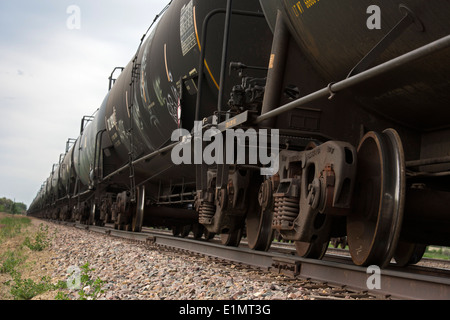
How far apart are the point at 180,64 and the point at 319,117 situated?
2642mm

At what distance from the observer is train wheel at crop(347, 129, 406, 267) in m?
3.24

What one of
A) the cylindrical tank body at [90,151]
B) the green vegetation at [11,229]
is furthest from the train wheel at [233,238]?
the green vegetation at [11,229]

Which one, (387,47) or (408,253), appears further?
(408,253)

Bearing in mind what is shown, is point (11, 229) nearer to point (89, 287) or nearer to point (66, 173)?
point (66, 173)

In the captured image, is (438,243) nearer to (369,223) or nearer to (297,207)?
(369,223)

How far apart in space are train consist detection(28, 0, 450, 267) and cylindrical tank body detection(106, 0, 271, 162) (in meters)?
0.02

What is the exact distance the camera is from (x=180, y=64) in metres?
6.46

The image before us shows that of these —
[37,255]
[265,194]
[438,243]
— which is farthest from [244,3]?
[37,255]

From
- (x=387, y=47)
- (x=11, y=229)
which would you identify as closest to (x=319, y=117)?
(x=387, y=47)

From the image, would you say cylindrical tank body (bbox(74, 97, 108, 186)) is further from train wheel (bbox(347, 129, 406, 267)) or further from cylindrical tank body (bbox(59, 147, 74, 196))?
train wheel (bbox(347, 129, 406, 267))

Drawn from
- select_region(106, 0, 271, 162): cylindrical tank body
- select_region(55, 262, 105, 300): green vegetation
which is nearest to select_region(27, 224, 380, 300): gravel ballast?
select_region(55, 262, 105, 300): green vegetation

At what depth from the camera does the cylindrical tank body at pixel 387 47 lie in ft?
9.71

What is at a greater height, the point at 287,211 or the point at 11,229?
the point at 287,211
